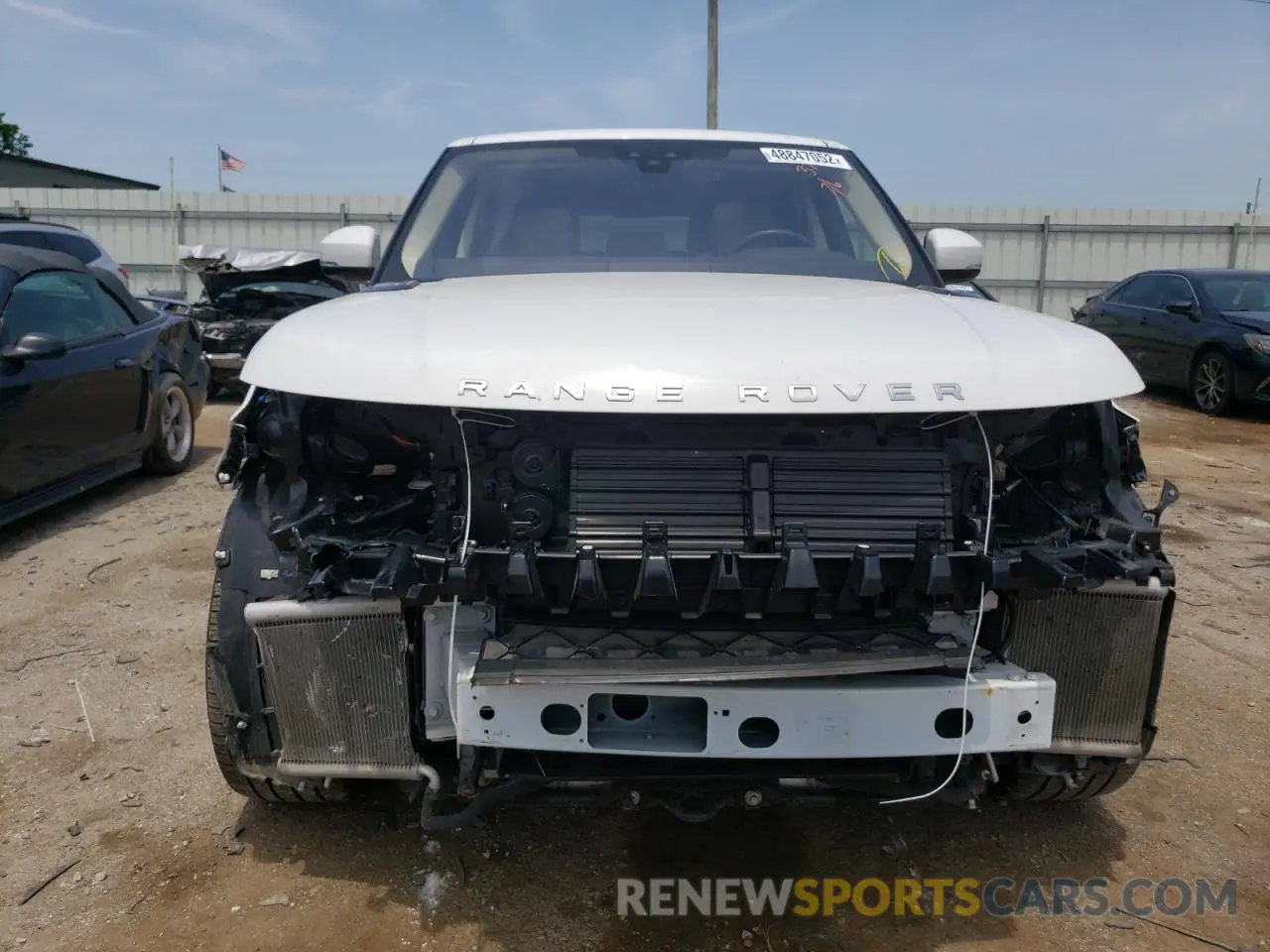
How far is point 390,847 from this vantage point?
2496mm

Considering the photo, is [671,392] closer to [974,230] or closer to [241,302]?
[241,302]

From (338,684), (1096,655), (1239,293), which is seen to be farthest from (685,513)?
(1239,293)

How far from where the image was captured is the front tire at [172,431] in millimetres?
6512

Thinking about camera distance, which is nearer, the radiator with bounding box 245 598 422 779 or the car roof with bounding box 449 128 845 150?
the radiator with bounding box 245 598 422 779

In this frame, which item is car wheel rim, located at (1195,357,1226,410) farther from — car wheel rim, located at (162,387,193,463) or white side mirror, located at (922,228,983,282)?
car wheel rim, located at (162,387,193,463)

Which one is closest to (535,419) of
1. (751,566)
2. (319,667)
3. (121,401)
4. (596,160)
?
(751,566)

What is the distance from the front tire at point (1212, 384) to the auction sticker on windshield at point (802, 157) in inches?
324

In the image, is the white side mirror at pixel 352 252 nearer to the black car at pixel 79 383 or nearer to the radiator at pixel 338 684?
the radiator at pixel 338 684

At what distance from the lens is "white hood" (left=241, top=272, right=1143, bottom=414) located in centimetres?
180

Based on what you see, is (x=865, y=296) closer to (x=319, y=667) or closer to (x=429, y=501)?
(x=429, y=501)

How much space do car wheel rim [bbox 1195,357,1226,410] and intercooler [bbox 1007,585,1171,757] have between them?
30.6 feet

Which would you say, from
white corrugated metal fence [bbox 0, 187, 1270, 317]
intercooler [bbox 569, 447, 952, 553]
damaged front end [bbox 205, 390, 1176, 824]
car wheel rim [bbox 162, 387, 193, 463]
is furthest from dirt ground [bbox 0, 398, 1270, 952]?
white corrugated metal fence [bbox 0, 187, 1270, 317]

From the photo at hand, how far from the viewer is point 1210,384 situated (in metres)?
10.1

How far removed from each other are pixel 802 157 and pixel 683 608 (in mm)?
2172
